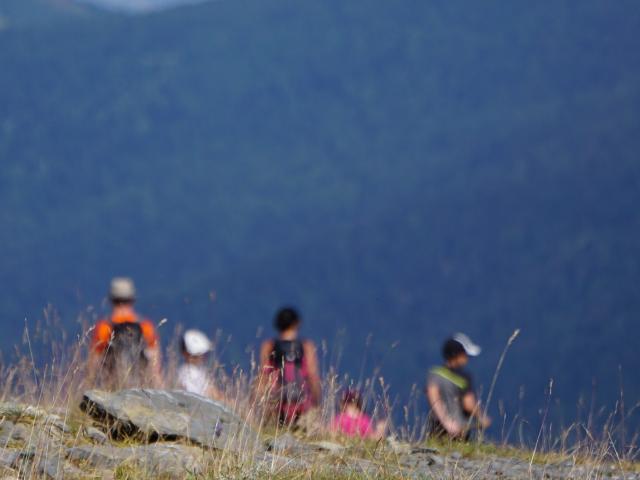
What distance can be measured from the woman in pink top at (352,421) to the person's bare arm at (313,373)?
15cm

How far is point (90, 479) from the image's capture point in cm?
421

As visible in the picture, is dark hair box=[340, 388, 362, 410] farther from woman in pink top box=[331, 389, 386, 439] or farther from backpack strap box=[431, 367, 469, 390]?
backpack strap box=[431, 367, 469, 390]

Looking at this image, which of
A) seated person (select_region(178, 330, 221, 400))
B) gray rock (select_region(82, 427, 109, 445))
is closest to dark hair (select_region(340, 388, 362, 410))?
seated person (select_region(178, 330, 221, 400))

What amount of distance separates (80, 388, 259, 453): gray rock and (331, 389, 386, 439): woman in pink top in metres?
0.85

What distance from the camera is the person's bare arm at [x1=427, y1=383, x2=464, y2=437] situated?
6715 mm

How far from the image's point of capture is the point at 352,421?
21.5 feet

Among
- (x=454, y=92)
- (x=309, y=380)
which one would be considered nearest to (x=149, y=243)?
(x=454, y=92)

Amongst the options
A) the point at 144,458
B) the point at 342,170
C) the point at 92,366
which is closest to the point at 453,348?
the point at 92,366

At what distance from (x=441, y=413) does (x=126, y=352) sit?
1685 millimetres

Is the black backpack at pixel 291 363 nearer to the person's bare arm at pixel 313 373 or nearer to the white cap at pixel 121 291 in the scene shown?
the person's bare arm at pixel 313 373

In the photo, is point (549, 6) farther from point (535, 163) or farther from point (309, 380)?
point (309, 380)

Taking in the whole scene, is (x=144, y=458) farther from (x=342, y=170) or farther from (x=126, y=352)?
(x=342, y=170)

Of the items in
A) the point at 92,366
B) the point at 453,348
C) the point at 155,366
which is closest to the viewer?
the point at 92,366

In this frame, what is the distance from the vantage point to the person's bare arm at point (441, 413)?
6715 millimetres
